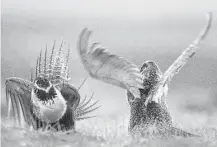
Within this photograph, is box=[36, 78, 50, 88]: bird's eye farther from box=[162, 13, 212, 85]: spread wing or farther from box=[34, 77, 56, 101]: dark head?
box=[162, 13, 212, 85]: spread wing

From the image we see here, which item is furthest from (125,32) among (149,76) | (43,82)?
(43,82)

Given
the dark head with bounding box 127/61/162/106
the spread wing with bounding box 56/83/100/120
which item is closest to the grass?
the spread wing with bounding box 56/83/100/120

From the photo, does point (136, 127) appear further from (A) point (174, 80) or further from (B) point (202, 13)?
(B) point (202, 13)

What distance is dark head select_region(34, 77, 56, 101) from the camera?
5.21 ft

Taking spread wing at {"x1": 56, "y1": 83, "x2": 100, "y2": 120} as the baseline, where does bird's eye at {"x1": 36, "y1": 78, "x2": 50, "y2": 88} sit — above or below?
above

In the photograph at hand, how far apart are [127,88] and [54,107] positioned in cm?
28

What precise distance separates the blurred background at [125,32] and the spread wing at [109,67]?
0.12 metres

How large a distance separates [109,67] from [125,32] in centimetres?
28

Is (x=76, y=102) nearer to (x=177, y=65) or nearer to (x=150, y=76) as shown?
(x=150, y=76)

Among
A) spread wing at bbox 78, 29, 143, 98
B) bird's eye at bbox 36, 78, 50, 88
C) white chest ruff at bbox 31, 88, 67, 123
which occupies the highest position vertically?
spread wing at bbox 78, 29, 143, 98

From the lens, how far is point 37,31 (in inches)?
70.2

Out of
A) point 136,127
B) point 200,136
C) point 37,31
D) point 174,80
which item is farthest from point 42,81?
point 200,136

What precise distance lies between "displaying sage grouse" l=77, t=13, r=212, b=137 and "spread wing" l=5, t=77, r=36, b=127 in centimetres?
26

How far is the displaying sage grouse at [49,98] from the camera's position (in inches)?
63.1
